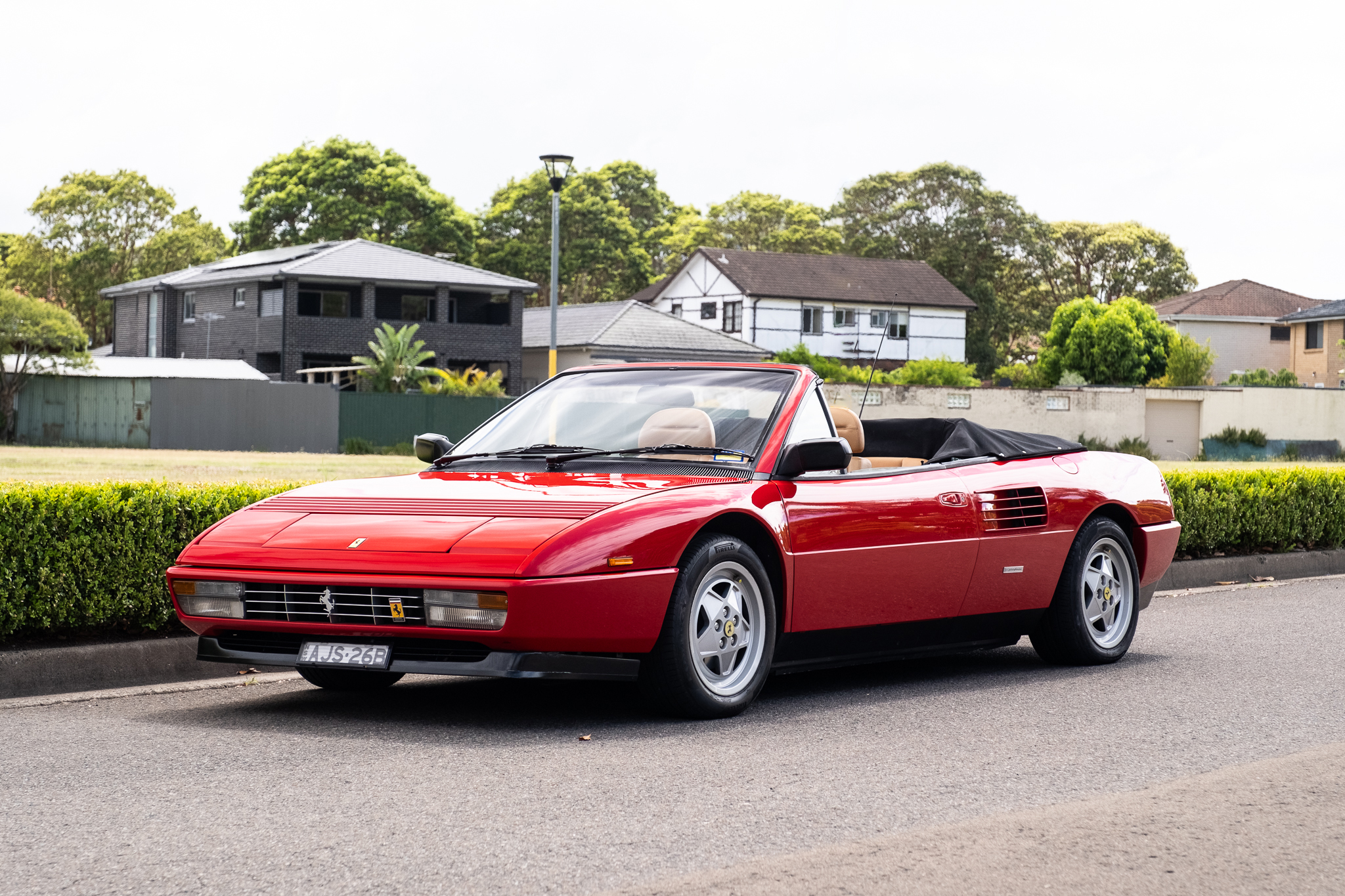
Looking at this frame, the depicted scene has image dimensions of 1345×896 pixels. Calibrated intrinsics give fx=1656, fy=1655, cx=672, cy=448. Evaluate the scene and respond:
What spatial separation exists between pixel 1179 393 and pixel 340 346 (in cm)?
2710

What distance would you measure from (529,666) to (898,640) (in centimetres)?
219

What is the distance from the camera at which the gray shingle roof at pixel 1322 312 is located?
231 ft

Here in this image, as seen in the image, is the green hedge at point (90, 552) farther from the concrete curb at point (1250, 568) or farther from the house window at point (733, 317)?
the house window at point (733, 317)

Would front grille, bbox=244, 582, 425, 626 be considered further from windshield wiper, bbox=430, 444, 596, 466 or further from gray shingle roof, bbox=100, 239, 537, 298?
gray shingle roof, bbox=100, 239, 537, 298

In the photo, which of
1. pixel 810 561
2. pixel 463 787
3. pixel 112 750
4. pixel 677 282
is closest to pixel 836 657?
pixel 810 561

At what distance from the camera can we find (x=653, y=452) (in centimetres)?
737

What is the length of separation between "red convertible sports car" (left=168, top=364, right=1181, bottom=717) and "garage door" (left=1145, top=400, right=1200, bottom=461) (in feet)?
142

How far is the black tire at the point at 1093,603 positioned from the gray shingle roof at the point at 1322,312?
2600 inches

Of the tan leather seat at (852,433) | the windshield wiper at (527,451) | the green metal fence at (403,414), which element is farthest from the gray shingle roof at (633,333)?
the windshield wiper at (527,451)

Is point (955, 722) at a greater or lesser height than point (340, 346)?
lesser

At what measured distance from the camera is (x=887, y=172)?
84.5 metres

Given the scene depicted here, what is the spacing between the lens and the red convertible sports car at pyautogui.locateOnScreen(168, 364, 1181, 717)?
20.4ft

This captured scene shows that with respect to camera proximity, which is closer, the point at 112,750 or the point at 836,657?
the point at 112,750

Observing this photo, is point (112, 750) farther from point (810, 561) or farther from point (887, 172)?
point (887, 172)
